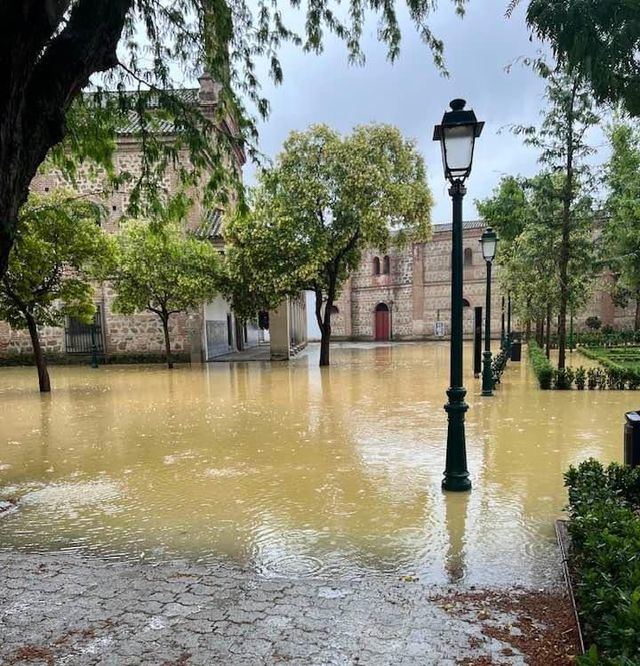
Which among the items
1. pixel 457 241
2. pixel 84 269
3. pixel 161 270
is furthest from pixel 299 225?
pixel 457 241

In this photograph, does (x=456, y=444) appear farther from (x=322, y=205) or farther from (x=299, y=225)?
(x=322, y=205)

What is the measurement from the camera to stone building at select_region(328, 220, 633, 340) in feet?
122

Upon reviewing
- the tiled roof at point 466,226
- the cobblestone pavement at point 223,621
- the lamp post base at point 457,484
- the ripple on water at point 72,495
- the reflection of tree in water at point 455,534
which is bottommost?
the ripple on water at point 72,495

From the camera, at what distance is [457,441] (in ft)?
18.4

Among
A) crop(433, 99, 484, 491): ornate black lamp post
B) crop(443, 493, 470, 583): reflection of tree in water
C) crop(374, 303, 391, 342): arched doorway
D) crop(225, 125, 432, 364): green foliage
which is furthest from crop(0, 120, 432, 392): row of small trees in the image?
crop(374, 303, 391, 342): arched doorway

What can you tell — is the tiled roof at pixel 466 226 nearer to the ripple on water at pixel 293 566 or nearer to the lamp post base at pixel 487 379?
the lamp post base at pixel 487 379

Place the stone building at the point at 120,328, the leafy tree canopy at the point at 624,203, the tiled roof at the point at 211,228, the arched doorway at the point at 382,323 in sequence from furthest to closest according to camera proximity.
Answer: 1. the arched doorway at the point at 382,323
2. the stone building at the point at 120,328
3. the tiled roof at the point at 211,228
4. the leafy tree canopy at the point at 624,203

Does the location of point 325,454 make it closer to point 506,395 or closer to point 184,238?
point 506,395

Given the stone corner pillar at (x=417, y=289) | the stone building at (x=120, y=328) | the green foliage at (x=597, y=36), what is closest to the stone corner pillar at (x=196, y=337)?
the stone building at (x=120, y=328)

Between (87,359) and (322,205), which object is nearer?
(322,205)

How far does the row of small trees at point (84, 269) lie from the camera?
12.2 metres

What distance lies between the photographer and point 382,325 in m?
40.9

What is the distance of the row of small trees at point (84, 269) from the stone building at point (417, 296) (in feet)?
66.6

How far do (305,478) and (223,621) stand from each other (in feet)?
10.4
